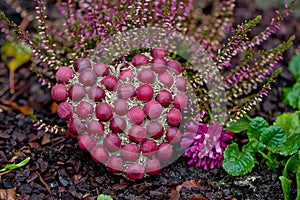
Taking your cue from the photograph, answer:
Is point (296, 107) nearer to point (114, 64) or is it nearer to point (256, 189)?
point (256, 189)

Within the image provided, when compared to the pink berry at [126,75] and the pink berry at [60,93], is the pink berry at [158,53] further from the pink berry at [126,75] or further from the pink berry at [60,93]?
the pink berry at [60,93]

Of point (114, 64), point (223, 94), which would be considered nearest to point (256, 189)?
point (223, 94)

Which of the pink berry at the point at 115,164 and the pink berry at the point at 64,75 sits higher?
the pink berry at the point at 64,75

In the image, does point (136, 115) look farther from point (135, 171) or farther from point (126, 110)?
point (135, 171)

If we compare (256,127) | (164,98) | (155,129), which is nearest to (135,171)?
(155,129)

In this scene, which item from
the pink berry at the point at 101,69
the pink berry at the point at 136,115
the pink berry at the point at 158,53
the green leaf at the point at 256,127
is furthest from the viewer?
the green leaf at the point at 256,127

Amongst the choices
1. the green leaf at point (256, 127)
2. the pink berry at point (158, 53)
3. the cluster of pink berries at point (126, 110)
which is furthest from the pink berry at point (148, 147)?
the green leaf at point (256, 127)

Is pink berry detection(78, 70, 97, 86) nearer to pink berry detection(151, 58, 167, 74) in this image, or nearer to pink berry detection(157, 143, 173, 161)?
pink berry detection(151, 58, 167, 74)
